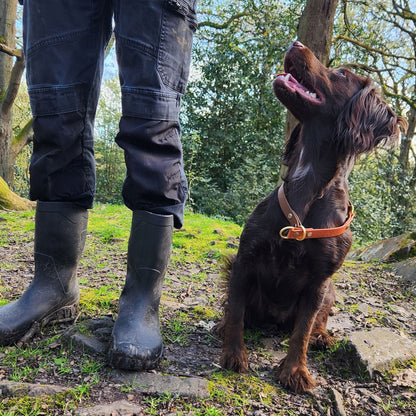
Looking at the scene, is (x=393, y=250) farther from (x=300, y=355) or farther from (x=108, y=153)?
(x=108, y=153)

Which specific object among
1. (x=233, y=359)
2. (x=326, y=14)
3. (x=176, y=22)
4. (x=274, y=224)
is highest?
(x=326, y=14)

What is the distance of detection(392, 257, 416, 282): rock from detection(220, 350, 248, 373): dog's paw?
303 cm

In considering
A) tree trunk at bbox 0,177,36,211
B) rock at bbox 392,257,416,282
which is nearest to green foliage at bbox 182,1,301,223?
tree trunk at bbox 0,177,36,211

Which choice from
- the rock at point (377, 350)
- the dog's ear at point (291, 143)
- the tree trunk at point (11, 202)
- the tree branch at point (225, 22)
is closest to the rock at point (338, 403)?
the rock at point (377, 350)

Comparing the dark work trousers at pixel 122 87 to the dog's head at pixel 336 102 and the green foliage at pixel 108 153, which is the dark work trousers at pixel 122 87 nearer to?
the dog's head at pixel 336 102

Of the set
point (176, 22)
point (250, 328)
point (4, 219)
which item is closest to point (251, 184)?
point (4, 219)

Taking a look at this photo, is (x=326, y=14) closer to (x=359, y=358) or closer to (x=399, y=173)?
(x=359, y=358)

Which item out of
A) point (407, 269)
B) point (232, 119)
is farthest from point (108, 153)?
point (407, 269)

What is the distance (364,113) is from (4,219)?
5160 millimetres

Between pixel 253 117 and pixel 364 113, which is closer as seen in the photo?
pixel 364 113

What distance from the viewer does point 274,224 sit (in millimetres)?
1975

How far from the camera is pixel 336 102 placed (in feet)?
6.75

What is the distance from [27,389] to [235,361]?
0.88 meters

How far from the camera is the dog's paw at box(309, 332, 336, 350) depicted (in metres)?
2.27
